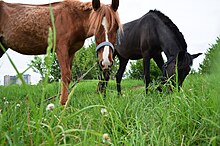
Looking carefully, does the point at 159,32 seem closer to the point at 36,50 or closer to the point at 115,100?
the point at 36,50

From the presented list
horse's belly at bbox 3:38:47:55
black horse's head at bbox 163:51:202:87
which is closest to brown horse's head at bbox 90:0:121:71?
horse's belly at bbox 3:38:47:55

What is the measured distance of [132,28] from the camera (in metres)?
8.47

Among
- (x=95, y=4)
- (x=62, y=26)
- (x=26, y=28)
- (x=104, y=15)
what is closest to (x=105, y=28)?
(x=104, y=15)

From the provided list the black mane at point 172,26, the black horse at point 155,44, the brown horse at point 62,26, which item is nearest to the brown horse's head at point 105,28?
the brown horse at point 62,26

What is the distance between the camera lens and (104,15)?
4.13 m

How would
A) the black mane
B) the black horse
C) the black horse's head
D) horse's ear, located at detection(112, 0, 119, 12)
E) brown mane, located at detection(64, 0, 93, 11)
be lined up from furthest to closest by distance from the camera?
the black mane → the black horse → the black horse's head → brown mane, located at detection(64, 0, 93, 11) → horse's ear, located at detection(112, 0, 119, 12)

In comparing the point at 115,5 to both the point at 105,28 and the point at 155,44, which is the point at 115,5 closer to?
the point at 105,28

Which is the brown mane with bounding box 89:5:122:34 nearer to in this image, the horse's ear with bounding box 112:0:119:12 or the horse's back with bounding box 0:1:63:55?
the horse's ear with bounding box 112:0:119:12

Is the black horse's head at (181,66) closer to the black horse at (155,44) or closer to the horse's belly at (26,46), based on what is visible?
the black horse at (155,44)

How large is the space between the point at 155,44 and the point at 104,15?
3199 mm

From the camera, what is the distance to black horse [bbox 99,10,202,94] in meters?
5.58

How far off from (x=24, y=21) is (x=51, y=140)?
151 inches

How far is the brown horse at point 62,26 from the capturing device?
419 centimetres

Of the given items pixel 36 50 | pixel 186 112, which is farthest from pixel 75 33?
pixel 186 112
